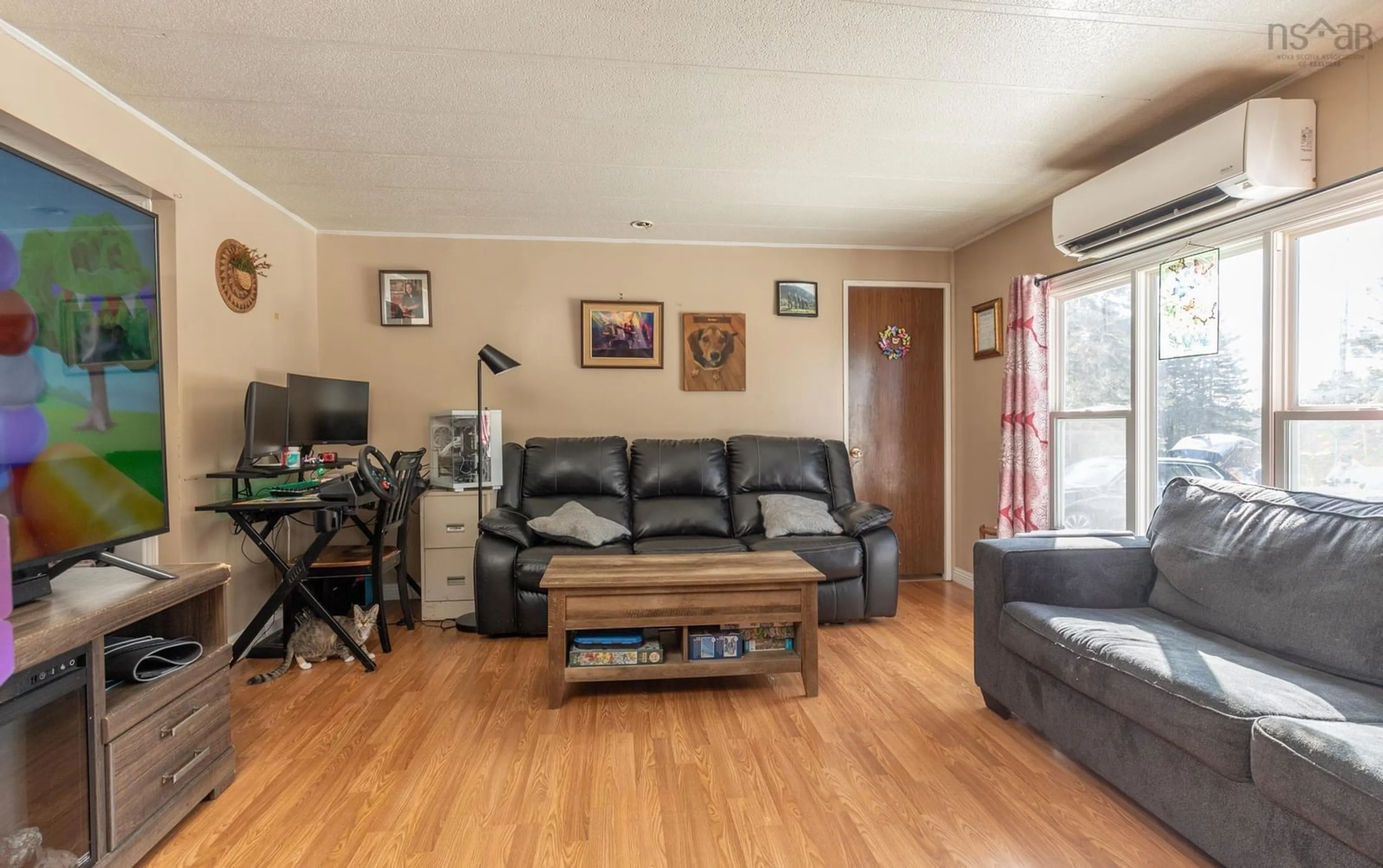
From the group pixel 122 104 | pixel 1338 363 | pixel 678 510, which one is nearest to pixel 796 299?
pixel 678 510

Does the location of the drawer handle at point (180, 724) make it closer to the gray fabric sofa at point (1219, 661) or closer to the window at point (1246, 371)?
the gray fabric sofa at point (1219, 661)

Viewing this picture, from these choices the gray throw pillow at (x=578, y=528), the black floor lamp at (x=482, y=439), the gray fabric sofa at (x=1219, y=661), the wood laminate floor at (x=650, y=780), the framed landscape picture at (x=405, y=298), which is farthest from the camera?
the framed landscape picture at (x=405, y=298)

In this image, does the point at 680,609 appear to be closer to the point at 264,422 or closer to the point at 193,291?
the point at 264,422

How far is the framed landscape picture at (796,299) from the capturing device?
4.30 m

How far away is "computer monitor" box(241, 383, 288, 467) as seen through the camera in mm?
2783

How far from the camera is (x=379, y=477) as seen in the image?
2926 mm

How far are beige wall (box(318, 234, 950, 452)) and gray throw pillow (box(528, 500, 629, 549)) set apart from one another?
2.81 ft

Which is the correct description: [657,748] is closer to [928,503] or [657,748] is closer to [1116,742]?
[1116,742]

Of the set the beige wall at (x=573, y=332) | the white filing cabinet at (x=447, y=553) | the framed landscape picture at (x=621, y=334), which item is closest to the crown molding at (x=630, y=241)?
the beige wall at (x=573, y=332)

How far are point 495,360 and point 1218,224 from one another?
3444mm

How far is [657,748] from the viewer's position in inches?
83.0

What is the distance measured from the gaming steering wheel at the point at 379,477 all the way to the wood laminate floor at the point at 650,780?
799 mm

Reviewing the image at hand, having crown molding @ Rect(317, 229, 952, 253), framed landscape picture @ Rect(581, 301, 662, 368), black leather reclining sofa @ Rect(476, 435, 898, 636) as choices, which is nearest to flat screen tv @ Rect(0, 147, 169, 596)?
black leather reclining sofa @ Rect(476, 435, 898, 636)

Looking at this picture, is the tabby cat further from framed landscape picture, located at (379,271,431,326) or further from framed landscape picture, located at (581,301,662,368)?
framed landscape picture, located at (581,301,662,368)
